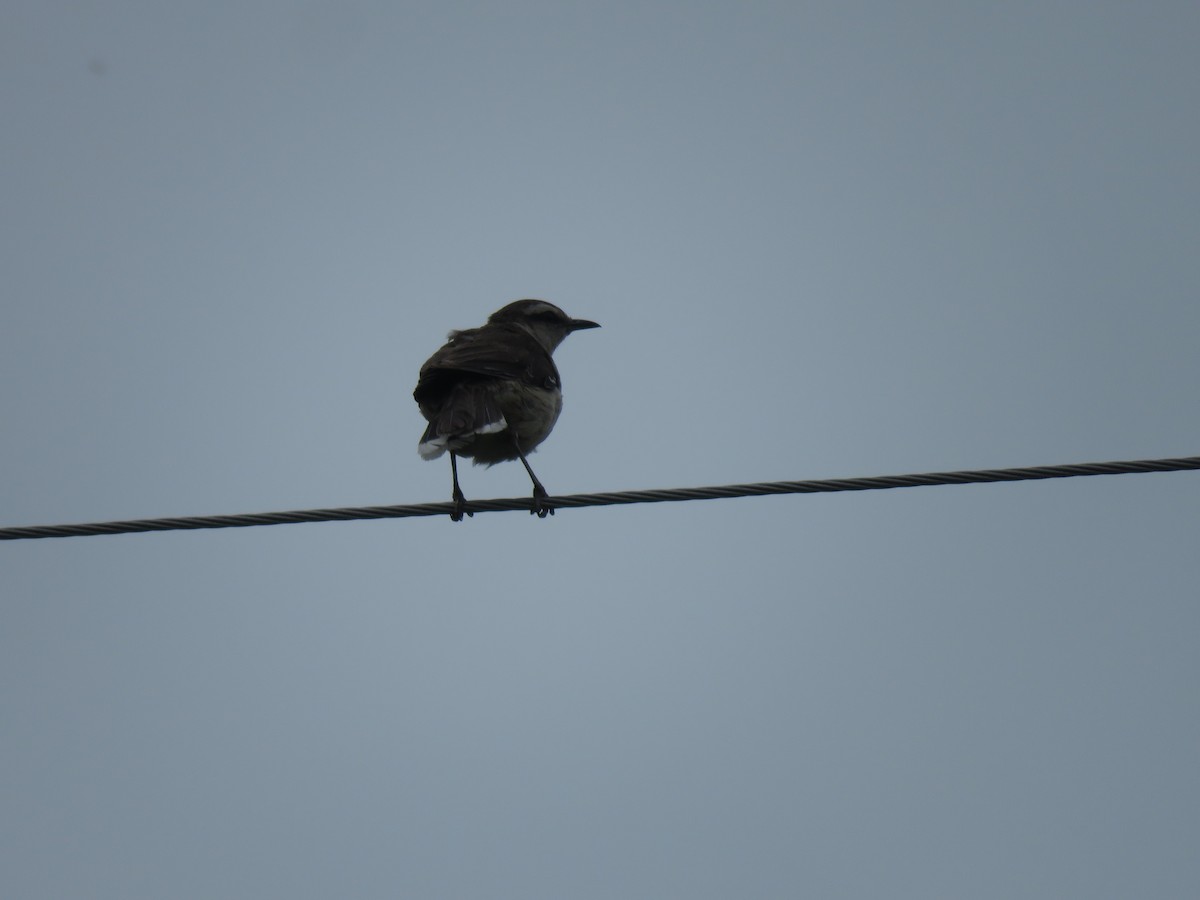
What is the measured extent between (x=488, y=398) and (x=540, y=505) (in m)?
2.09

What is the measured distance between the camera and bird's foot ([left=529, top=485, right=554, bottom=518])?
20.5 feet

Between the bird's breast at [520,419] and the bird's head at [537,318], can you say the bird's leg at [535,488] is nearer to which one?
the bird's breast at [520,419]

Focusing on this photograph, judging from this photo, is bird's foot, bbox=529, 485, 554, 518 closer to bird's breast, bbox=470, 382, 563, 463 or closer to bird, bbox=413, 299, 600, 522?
bird, bbox=413, 299, 600, 522

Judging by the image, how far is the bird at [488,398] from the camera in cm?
824

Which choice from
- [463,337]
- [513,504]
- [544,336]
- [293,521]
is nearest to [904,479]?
[513,504]

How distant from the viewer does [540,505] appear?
669 centimetres

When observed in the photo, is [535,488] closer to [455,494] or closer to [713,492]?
[455,494]

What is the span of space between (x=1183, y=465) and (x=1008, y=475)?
2.57ft

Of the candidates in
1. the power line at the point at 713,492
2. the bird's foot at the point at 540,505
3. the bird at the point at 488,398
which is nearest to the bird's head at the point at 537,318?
the bird at the point at 488,398

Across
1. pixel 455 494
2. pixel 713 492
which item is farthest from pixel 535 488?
pixel 713 492

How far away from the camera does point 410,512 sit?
648cm

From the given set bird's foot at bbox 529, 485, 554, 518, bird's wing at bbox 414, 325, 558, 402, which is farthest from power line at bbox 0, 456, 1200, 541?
bird's wing at bbox 414, 325, 558, 402

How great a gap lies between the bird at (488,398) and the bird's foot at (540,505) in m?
0.01

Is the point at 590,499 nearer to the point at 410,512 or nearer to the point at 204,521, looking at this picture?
the point at 410,512
